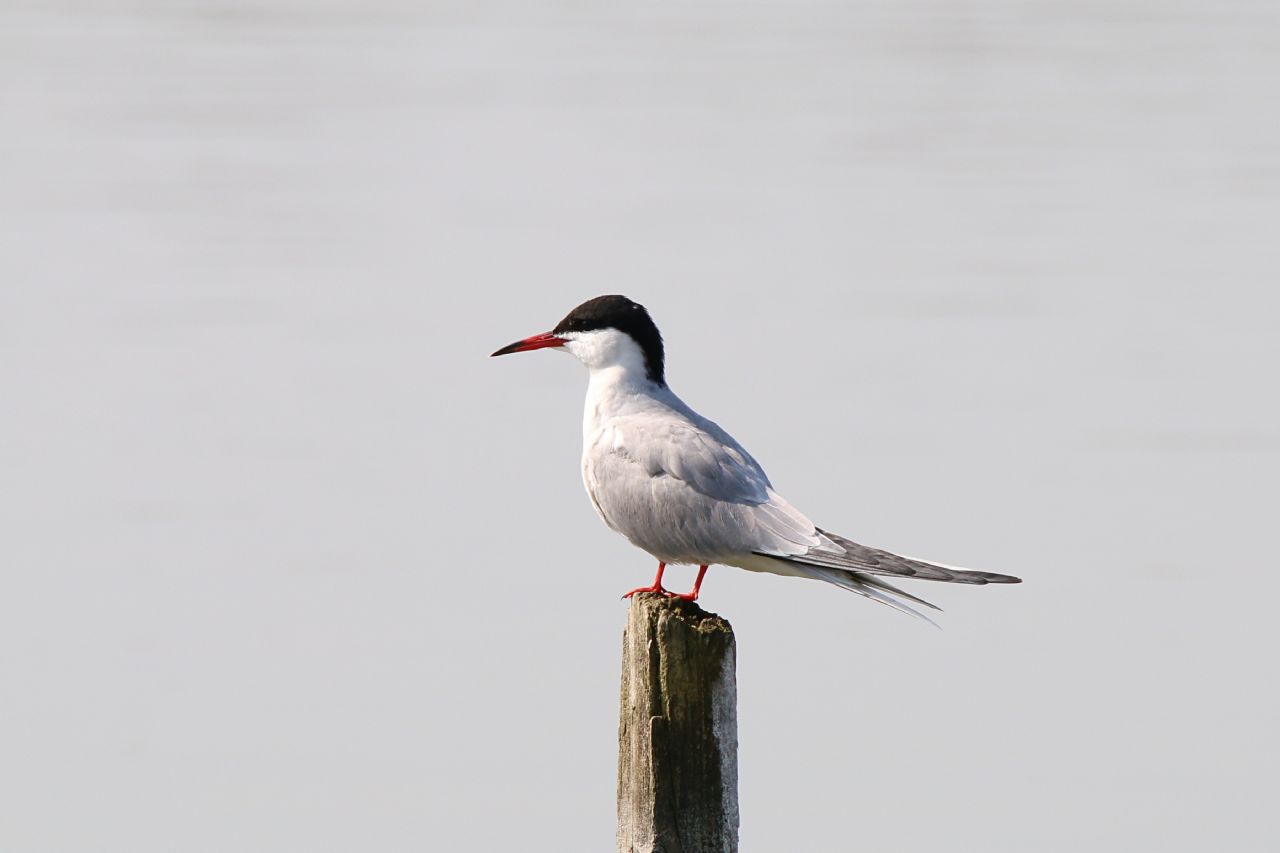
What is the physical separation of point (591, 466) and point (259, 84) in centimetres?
2145

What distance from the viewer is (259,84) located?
25719 millimetres

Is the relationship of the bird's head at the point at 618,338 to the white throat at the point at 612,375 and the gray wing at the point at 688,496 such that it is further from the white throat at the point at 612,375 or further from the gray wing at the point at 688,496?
the gray wing at the point at 688,496

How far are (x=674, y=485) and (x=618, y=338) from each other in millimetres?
623

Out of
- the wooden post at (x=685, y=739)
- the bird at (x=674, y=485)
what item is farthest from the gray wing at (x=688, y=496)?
the wooden post at (x=685, y=739)

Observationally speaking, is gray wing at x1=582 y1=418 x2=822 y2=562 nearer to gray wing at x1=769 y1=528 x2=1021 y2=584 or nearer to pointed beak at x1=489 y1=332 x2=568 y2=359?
gray wing at x1=769 y1=528 x2=1021 y2=584

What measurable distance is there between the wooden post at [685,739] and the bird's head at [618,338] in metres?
1.28

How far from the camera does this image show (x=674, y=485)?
5207 millimetres

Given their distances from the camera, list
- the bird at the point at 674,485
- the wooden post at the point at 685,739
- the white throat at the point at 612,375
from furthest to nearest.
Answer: the white throat at the point at 612,375 < the bird at the point at 674,485 < the wooden post at the point at 685,739

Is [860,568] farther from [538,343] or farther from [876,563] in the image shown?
[538,343]

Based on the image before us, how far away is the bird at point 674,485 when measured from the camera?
494cm

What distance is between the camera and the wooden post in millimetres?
4461

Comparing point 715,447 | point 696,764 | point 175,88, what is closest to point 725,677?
point 696,764

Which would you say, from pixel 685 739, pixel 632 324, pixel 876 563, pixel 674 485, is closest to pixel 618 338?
pixel 632 324

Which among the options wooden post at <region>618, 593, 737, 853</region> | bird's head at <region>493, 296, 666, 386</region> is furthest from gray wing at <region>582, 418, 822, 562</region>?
wooden post at <region>618, 593, 737, 853</region>
